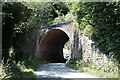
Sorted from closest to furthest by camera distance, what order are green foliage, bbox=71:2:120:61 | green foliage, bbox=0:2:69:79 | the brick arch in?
green foliage, bbox=0:2:69:79 → green foliage, bbox=71:2:120:61 → the brick arch

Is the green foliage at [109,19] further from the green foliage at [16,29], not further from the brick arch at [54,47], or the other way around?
the brick arch at [54,47]

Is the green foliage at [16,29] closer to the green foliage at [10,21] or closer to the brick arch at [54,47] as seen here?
the green foliage at [10,21]

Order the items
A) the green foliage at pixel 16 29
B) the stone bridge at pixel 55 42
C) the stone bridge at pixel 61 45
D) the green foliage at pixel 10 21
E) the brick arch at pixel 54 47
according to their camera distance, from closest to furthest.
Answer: the green foliage at pixel 16 29
the green foliage at pixel 10 21
the stone bridge at pixel 61 45
the stone bridge at pixel 55 42
the brick arch at pixel 54 47

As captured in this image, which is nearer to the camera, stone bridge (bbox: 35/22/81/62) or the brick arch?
stone bridge (bbox: 35/22/81/62)

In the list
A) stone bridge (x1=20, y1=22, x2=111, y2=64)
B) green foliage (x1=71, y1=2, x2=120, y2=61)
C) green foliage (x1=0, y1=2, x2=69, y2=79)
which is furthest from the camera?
stone bridge (x1=20, y1=22, x2=111, y2=64)

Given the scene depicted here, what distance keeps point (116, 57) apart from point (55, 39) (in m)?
13.9

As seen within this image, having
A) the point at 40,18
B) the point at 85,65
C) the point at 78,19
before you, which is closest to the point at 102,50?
the point at 85,65

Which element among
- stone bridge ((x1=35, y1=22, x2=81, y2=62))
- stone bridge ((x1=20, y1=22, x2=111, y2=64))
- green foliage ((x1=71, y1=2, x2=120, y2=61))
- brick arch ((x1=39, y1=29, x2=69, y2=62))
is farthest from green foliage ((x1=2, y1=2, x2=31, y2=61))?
brick arch ((x1=39, y1=29, x2=69, y2=62))

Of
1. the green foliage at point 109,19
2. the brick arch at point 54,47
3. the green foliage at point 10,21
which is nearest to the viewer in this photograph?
the green foliage at point 109,19

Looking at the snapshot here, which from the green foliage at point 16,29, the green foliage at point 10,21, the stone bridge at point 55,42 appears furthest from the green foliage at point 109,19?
the stone bridge at point 55,42

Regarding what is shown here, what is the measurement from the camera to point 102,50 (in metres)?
8.97

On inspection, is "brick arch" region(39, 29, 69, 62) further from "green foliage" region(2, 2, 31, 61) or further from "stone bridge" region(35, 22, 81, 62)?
"green foliage" region(2, 2, 31, 61)

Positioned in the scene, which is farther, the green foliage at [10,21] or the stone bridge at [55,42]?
the stone bridge at [55,42]

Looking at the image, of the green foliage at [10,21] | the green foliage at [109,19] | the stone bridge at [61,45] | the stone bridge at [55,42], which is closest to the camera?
the green foliage at [109,19]
